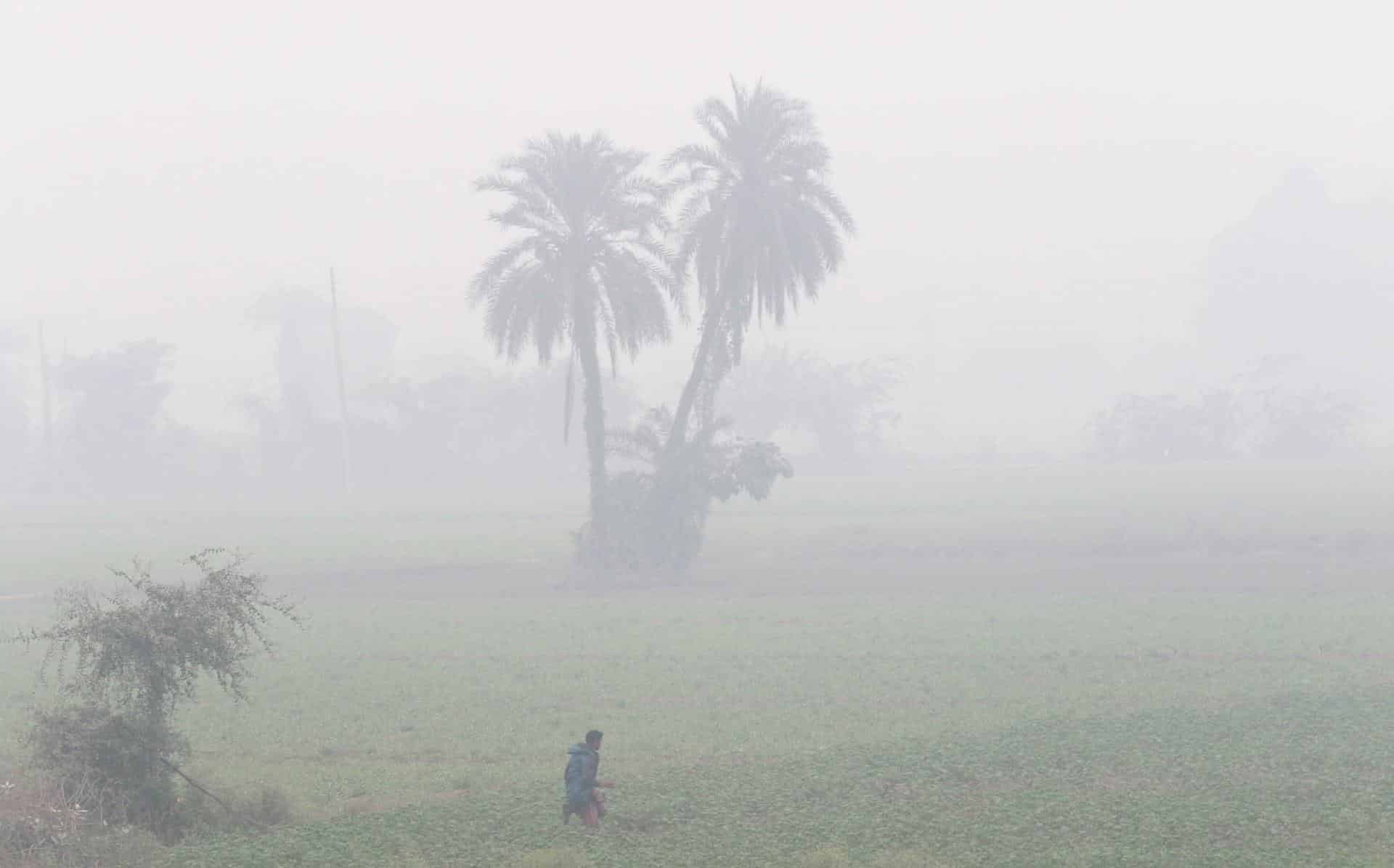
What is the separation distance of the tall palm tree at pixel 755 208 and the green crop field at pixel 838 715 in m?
10.8

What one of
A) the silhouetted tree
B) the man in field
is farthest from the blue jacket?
the silhouetted tree

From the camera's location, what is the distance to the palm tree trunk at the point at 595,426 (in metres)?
50.9

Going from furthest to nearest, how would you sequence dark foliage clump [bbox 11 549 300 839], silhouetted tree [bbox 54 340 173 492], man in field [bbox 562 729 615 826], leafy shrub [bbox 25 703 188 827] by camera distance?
silhouetted tree [bbox 54 340 173 492]
dark foliage clump [bbox 11 549 300 839]
leafy shrub [bbox 25 703 188 827]
man in field [bbox 562 729 615 826]

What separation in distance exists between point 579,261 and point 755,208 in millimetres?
6778

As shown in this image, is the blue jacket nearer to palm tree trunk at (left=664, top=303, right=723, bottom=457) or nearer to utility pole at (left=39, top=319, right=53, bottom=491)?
palm tree trunk at (left=664, top=303, right=723, bottom=457)

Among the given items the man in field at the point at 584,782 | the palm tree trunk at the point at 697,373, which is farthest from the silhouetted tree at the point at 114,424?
the man in field at the point at 584,782

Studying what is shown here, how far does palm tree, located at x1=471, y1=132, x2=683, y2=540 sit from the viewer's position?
4972cm

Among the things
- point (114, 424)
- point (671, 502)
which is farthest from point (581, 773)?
point (114, 424)

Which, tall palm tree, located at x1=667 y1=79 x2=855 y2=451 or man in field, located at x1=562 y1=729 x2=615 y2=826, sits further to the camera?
Result: tall palm tree, located at x1=667 y1=79 x2=855 y2=451

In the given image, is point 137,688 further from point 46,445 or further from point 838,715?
point 46,445

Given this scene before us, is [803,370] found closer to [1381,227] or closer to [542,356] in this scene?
[542,356]

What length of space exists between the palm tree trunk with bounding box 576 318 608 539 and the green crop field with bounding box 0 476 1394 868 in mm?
3147

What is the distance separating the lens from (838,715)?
2633 centimetres

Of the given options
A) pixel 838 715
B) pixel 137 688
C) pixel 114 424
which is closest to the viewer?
pixel 137 688
